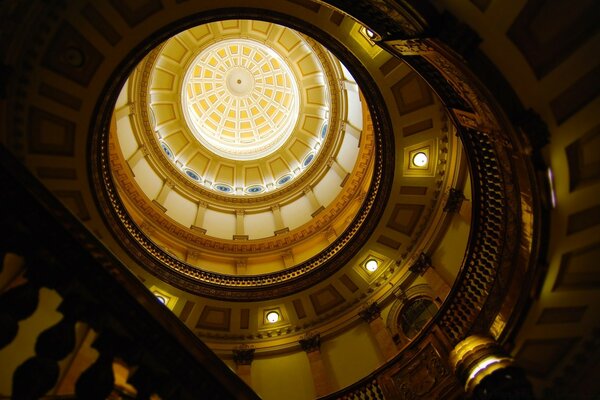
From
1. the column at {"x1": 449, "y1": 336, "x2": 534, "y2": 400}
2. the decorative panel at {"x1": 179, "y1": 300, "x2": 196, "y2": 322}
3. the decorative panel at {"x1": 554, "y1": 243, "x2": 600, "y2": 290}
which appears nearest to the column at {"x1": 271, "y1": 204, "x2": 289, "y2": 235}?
the decorative panel at {"x1": 179, "y1": 300, "x2": 196, "y2": 322}

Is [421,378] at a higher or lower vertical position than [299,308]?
lower

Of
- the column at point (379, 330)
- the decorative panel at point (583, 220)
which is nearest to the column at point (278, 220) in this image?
the column at point (379, 330)

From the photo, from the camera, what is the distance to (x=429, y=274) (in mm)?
15750

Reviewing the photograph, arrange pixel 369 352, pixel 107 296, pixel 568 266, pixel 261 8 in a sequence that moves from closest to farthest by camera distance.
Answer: pixel 107 296 → pixel 568 266 → pixel 261 8 → pixel 369 352

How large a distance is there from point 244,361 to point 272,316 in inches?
96.9

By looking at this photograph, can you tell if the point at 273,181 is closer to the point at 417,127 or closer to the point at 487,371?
the point at 417,127

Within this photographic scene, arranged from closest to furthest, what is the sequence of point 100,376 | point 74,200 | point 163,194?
1. point 100,376
2. point 74,200
3. point 163,194

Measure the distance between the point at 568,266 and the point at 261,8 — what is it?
1136 cm

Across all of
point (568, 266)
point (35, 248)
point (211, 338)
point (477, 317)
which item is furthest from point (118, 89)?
point (568, 266)

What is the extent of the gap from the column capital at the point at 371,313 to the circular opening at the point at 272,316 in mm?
4099

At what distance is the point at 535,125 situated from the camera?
27.3 feet

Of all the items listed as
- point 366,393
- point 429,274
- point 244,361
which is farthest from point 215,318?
point 429,274

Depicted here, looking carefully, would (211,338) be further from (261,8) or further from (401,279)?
(261,8)

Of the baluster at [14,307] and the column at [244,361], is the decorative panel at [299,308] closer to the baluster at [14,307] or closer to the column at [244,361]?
the column at [244,361]
